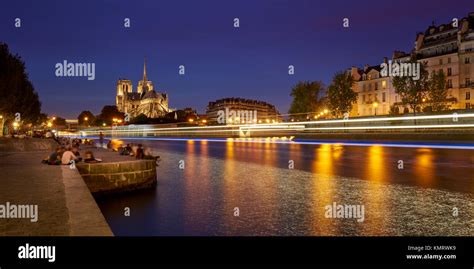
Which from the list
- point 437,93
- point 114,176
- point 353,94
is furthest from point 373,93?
point 114,176

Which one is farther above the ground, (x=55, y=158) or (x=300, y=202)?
(x=55, y=158)

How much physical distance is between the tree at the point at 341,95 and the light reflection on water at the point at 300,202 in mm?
72523

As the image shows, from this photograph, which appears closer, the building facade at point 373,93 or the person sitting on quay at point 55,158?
the person sitting on quay at point 55,158

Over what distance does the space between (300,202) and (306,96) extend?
10626cm

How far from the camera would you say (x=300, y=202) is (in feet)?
37.2

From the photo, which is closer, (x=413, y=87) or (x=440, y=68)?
(x=413, y=87)

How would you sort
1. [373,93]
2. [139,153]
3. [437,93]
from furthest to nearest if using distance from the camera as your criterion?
[373,93] < [437,93] < [139,153]

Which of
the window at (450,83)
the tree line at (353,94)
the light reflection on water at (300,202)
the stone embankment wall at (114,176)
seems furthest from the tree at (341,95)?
the stone embankment wall at (114,176)

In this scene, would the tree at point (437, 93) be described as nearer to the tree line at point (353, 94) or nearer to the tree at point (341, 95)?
the tree line at point (353, 94)

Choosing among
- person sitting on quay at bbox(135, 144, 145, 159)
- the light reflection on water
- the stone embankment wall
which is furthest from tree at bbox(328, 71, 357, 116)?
the stone embankment wall

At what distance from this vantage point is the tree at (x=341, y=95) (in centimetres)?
8994

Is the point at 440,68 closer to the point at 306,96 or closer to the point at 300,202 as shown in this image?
the point at 306,96

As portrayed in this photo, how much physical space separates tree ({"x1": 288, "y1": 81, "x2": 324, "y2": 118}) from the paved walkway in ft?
342

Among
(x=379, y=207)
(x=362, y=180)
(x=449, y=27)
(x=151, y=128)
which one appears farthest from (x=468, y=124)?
(x=151, y=128)
